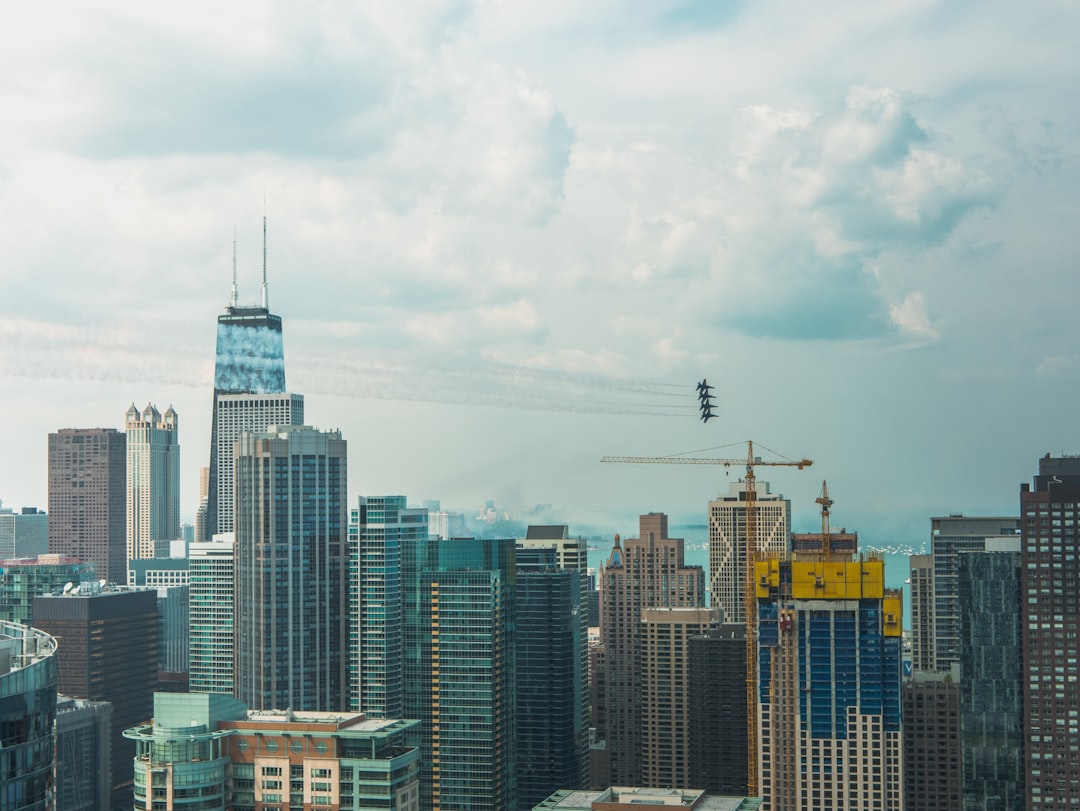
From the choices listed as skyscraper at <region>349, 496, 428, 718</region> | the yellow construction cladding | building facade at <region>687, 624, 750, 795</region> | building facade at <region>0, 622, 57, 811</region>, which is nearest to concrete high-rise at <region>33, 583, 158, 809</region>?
skyscraper at <region>349, 496, 428, 718</region>

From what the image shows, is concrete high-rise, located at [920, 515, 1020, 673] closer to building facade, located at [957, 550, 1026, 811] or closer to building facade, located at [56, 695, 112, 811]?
building facade, located at [957, 550, 1026, 811]

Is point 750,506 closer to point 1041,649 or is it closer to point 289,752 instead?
point 1041,649

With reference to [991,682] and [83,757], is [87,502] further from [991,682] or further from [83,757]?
[991,682]

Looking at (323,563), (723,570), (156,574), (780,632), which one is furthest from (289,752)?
Result: (156,574)

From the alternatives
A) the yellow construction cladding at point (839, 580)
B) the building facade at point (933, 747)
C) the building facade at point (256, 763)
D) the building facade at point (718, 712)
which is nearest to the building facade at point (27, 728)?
the building facade at point (256, 763)

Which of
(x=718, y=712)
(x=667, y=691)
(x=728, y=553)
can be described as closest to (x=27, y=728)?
(x=718, y=712)

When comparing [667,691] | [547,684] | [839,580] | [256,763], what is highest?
[839,580]
